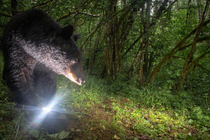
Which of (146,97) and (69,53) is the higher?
(69,53)

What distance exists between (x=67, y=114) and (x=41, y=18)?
194 centimetres

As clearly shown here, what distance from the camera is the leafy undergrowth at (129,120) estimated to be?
168 cm

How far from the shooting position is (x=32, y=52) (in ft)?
7.32

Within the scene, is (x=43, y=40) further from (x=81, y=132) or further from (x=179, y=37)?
(x=179, y=37)

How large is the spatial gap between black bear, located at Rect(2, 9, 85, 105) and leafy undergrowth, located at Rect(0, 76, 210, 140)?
1.38 ft

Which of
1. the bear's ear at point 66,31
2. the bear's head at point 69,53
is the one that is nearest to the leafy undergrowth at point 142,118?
the bear's head at point 69,53

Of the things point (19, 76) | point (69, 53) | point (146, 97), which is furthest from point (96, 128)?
point (146, 97)

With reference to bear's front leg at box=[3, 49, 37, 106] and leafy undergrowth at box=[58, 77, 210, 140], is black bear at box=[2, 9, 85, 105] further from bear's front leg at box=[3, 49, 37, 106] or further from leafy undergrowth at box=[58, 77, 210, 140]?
leafy undergrowth at box=[58, 77, 210, 140]

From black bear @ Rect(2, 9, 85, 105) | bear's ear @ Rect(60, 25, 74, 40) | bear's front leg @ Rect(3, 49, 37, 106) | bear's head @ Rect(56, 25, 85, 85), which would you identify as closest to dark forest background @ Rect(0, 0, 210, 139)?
bear's front leg @ Rect(3, 49, 37, 106)

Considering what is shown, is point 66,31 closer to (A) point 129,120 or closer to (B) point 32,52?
(B) point 32,52

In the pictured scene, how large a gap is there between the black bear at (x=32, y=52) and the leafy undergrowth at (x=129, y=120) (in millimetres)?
421

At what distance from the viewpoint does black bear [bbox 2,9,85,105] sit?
2.18 m

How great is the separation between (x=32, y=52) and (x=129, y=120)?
2.19 metres

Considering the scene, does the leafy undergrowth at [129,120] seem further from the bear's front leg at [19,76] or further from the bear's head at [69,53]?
the bear's head at [69,53]
